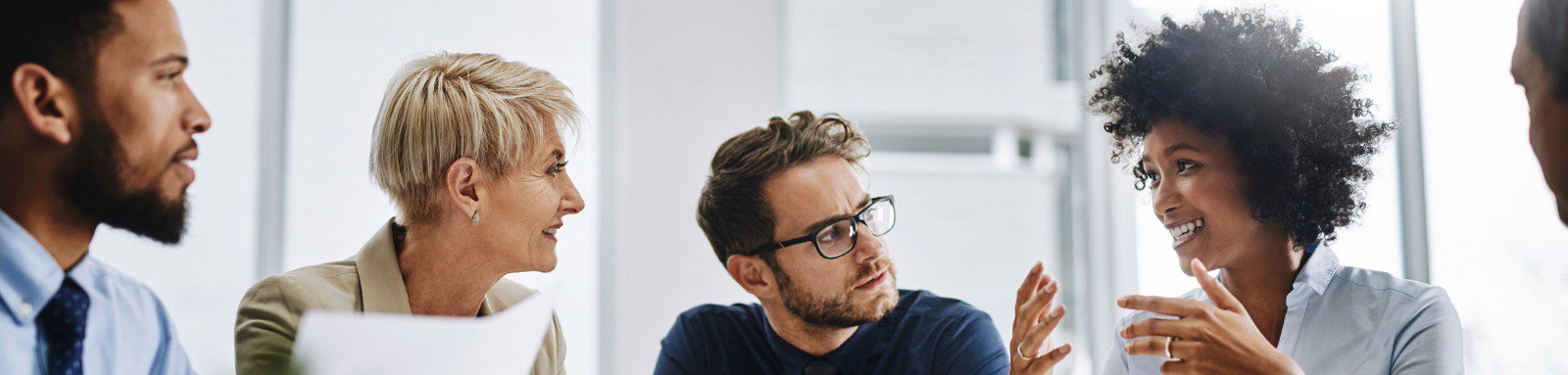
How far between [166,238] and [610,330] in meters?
1.96

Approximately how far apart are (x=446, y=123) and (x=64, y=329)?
2.33 feet

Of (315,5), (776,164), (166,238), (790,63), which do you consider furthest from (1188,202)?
(315,5)

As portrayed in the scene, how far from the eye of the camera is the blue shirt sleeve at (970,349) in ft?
6.03

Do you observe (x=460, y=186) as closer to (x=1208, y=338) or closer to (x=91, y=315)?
(x=91, y=315)

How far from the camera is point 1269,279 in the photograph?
1621 mm

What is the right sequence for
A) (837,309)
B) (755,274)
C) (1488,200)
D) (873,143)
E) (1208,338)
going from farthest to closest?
(873,143)
(1488,200)
(755,274)
(837,309)
(1208,338)

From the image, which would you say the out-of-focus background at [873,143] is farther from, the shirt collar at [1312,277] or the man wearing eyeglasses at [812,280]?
the man wearing eyeglasses at [812,280]

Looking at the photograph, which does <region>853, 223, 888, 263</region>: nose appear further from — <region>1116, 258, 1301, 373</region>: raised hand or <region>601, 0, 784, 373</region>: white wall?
<region>601, 0, 784, 373</region>: white wall

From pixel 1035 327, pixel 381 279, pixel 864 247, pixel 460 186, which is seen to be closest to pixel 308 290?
pixel 381 279

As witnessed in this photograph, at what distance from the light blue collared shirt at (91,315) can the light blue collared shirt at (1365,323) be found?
158cm

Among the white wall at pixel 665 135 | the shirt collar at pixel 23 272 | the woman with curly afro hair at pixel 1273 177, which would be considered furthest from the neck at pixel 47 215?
the white wall at pixel 665 135

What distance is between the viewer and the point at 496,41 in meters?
3.05

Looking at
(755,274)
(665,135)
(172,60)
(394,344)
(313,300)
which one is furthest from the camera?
(665,135)

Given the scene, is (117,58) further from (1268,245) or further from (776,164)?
(1268,245)
